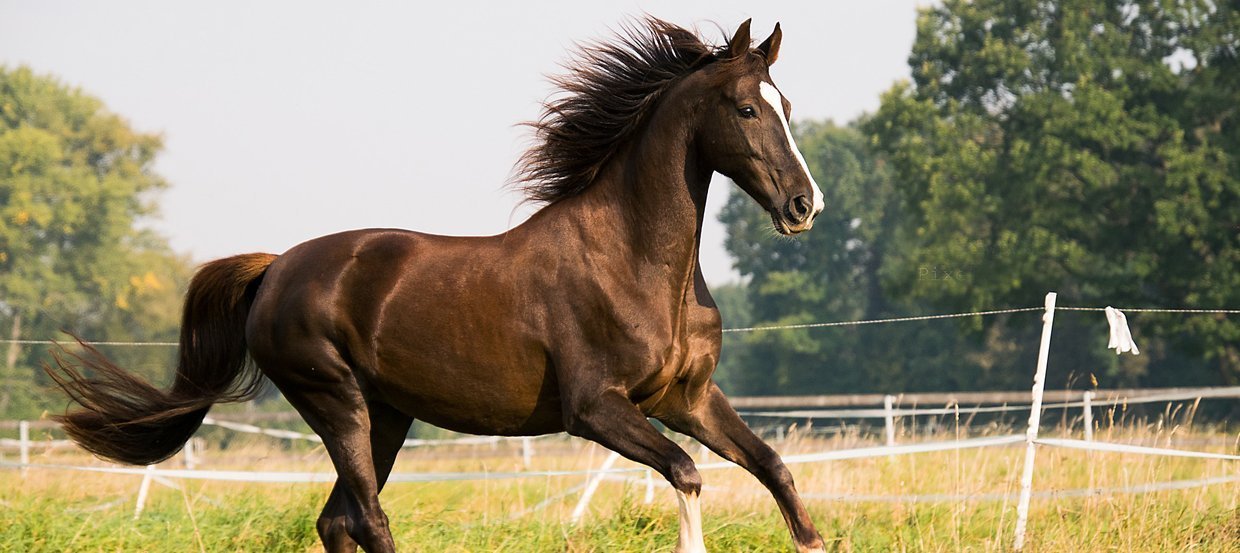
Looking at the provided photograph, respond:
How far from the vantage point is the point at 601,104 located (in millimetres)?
4969

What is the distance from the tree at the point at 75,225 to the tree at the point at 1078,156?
26.1 meters

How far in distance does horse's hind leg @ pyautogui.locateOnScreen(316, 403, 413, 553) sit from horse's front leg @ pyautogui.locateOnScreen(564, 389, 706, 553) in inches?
45.0

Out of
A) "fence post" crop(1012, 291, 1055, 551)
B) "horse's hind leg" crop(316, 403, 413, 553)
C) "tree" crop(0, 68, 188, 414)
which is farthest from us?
"tree" crop(0, 68, 188, 414)

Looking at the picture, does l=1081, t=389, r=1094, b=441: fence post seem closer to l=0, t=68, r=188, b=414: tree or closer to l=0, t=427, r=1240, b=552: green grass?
l=0, t=427, r=1240, b=552: green grass

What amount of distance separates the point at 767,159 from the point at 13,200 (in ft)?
142

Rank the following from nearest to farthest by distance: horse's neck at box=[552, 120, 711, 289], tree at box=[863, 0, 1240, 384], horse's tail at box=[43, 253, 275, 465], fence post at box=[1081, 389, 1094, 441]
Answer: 1. horse's neck at box=[552, 120, 711, 289]
2. horse's tail at box=[43, 253, 275, 465]
3. fence post at box=[1081, 389, 1094, 441]
4. tree at box=[863, 0, 1240, 384]

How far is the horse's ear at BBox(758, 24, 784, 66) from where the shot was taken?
4809 millimetres

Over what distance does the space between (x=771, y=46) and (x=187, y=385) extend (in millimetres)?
3112

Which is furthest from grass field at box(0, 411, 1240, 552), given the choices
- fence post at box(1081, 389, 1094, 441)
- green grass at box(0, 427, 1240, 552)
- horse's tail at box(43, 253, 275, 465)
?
horse's tail at box(43, 253, 275, 465)

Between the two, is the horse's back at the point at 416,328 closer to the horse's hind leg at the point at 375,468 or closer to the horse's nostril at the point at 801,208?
the horse's hind leg at the point at 375,468

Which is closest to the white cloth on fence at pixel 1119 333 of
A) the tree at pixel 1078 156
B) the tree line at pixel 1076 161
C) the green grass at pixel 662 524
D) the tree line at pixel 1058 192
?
the green grass at pixel 662 524

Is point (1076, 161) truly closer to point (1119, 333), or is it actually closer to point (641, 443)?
point (1119, 333)

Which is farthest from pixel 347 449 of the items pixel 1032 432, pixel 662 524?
pixel 1032 432

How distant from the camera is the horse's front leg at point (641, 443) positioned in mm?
4277
